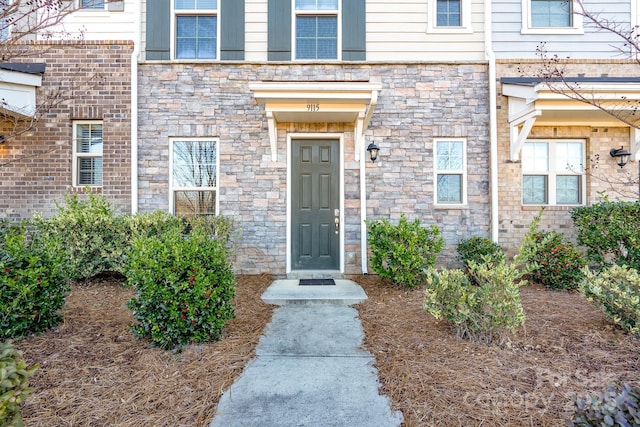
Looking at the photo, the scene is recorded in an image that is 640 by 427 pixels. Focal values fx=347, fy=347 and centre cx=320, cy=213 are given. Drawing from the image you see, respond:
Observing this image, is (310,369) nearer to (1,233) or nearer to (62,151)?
(1,233)

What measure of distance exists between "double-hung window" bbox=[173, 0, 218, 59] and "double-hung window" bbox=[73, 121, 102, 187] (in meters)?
1.87

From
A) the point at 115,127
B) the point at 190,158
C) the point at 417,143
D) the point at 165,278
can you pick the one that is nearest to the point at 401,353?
the point at 165,278

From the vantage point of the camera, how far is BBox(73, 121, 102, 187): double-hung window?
574 centimetres

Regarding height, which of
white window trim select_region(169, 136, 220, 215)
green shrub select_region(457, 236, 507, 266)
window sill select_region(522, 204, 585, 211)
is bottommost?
green shrub select_region(457, 236, 507, 266)

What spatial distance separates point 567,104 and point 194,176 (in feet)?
19.5

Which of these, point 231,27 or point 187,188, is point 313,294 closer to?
point 187,188

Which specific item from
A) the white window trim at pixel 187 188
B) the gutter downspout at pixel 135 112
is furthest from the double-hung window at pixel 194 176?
the gutter downspout at pixel 135 112

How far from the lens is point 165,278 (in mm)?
2795

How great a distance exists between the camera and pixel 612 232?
491cm

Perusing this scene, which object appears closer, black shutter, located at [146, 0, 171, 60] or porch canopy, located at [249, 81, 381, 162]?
porch canopy, located at [249, 81, 381, 162]

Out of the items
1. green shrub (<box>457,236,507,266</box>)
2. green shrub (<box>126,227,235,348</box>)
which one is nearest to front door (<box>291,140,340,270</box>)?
green shrub (<box>457,236,507,266</box>)

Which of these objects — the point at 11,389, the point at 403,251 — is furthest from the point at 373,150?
the point at 11,389

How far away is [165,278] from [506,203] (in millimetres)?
5424

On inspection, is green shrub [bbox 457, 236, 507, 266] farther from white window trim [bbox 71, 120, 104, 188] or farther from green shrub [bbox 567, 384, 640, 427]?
white window trim [bbox 71, 120, 104, 188]
